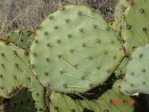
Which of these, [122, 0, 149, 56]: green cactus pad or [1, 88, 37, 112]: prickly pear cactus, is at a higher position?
[122, 0, 149, 56]: green cactus pad

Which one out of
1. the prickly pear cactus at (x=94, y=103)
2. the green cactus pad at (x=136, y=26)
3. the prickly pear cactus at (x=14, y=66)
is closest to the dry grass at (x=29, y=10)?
the prickly pear cactus at (x=14, y=66)

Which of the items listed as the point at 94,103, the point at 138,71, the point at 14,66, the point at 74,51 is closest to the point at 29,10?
the point at 14,66

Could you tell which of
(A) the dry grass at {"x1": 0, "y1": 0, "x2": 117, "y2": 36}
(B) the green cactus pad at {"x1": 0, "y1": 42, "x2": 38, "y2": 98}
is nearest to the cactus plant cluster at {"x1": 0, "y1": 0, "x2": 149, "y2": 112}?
(B) the green cactus pad at {"x1": 0, "y1": 42, "x2": 38, "y2": 98}

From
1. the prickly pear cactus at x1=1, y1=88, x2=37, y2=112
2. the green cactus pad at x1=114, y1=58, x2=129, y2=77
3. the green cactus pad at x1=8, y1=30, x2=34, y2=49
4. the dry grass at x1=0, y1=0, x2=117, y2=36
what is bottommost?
the dry grass at x1=0, y1=0, x2=117, y2=36

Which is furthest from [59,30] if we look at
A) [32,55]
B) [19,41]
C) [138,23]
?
[19,41]

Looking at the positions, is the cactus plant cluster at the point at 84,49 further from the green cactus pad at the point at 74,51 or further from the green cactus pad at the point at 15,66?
the green cactus pad at the point at 15,66

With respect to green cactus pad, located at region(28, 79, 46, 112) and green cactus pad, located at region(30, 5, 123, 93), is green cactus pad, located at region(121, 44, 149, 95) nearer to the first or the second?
green cactus pad, located at region(30, 5, 123, 93)

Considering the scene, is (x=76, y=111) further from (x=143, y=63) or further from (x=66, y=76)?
(x=143, y=63)
